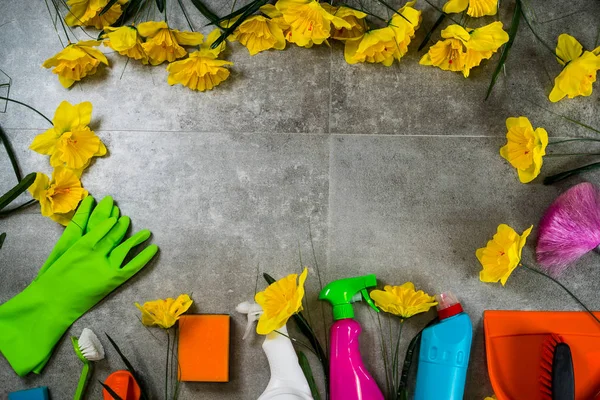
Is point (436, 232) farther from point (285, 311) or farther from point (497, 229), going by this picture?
point (285, 311)

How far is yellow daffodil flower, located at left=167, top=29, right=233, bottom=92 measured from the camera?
3.41ft

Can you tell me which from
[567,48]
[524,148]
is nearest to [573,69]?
[567,48]

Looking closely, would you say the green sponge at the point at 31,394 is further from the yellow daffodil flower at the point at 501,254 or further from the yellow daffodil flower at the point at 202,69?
the yellow daffodil flower at the point at 501,254

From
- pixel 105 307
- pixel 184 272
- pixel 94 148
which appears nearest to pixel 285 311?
pixel 184 272

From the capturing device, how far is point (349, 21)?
104 cm

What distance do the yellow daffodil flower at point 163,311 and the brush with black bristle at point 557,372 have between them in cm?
68

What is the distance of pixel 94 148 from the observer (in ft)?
3.56

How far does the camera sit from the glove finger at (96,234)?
1.06m

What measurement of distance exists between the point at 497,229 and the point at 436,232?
0.38 ft

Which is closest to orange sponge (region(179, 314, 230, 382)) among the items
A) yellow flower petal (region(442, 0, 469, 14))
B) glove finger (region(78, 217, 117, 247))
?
glove finger (region(78, 217, 117, 247))

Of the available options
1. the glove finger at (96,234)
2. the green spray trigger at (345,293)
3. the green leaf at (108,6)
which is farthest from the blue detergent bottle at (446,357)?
the green leaf at (108,6)

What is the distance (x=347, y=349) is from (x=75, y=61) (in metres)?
0.79

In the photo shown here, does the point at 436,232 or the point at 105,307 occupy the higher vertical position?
the point at 436,232

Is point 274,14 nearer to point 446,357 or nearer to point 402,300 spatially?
point 402,300
